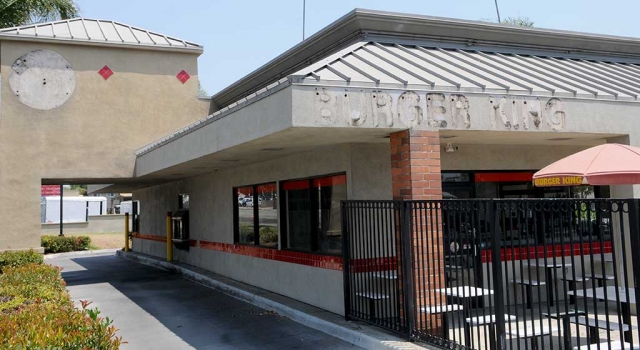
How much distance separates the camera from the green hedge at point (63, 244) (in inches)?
1267

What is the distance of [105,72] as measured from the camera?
15695 mm

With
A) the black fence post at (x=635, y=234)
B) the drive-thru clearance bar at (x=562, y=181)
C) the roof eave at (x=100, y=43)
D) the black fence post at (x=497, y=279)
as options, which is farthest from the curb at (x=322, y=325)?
the roof eave at (x=100, y=43)

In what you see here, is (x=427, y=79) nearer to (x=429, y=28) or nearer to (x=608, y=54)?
(x=429, y=28)

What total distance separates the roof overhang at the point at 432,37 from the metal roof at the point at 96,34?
172 inches

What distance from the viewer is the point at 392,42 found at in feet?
32.6

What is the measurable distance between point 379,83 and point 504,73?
120 inches

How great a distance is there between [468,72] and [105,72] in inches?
433

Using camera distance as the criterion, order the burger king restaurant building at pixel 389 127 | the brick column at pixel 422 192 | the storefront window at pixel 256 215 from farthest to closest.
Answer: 1. the storefront window at pixel 256 215
2. the burger king restaurant building at pixel 389 127
3. the brick column at pixel 422 192

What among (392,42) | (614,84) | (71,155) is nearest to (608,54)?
(614,84)

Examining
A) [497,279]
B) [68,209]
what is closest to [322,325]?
[497,279]

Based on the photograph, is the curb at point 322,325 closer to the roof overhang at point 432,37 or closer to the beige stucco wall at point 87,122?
Result: the beige stucco wall at point 87,122

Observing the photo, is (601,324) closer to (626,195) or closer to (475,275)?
(475,275)

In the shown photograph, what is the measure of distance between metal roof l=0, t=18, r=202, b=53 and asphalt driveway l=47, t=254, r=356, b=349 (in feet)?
23.1

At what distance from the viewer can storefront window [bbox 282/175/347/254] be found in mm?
9703
